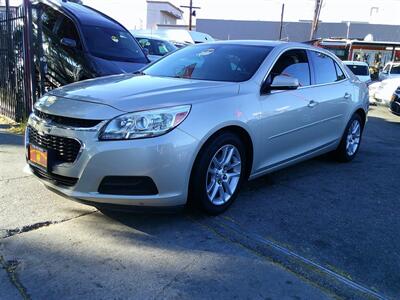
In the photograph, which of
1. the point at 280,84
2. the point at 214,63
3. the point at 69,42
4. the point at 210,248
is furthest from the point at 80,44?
the point at 210,248

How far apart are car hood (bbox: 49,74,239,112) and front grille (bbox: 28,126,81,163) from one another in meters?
0.37

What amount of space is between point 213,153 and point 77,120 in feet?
3.72

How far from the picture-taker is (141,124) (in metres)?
3.34

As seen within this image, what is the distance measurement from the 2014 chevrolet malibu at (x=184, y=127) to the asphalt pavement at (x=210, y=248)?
12.2 inches

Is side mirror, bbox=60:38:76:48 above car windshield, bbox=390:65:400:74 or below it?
above

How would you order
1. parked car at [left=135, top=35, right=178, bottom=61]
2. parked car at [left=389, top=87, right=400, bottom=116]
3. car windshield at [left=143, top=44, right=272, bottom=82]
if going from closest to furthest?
car windshield at [left=143, top=44, right=272, bottom=82] → parked car at [left=389, top=87, right=400, bottom=116] → parked car at [left=135, top=35, right=178, bottom=61]

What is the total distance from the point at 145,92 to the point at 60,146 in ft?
2.71

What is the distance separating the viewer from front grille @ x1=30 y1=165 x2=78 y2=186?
3.46m

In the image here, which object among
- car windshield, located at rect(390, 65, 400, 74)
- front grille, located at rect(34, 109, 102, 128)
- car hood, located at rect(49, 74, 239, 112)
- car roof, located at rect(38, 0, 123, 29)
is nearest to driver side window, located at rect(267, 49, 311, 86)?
car hood, located at rect(49, 74, 239, 112)

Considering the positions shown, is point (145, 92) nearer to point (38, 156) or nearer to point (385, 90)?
point (38, 156)

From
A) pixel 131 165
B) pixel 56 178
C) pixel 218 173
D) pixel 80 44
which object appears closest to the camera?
pixel 131 165

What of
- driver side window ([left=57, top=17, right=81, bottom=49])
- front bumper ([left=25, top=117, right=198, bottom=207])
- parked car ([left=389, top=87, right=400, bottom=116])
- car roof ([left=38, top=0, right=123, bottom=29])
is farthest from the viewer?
parked car ([left=389, top=87, right=400, bottom=116])

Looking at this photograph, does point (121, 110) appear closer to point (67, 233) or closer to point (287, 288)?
point (67, 233)

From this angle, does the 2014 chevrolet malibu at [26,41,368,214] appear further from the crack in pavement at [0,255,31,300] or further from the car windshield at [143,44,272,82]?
the crack in pavement at [0,255,31,300]
